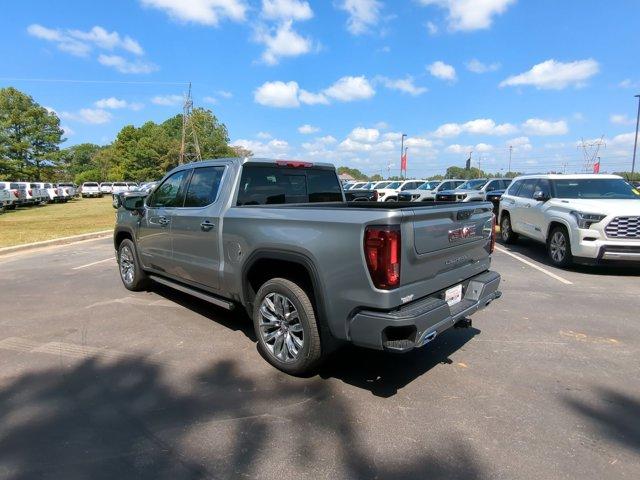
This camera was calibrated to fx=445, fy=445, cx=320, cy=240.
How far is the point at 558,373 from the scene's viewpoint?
3838 mm

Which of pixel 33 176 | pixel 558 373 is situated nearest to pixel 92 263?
pixel 558 373

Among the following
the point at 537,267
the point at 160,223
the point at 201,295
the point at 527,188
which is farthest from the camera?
the point at 527,188

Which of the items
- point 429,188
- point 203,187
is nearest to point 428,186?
point 429,188

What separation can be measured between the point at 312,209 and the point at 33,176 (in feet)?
173

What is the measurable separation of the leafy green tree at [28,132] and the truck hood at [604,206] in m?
47.7

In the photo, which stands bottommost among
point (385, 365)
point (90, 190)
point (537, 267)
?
point (537, 267)

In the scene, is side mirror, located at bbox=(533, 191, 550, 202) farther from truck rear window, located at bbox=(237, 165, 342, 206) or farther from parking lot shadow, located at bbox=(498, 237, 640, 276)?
truck rear window, located at bbox=(237, 165, 342, 206)

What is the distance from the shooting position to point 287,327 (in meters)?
3.81

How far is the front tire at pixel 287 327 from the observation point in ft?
11.6

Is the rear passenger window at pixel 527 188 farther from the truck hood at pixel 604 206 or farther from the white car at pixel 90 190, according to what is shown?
the white car at pixel 90 190

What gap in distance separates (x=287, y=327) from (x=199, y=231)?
1591mm

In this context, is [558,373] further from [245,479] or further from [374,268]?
[245,479]

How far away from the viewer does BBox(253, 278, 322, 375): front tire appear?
3529 mm

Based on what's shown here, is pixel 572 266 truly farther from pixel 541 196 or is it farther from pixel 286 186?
pixel 286 186
